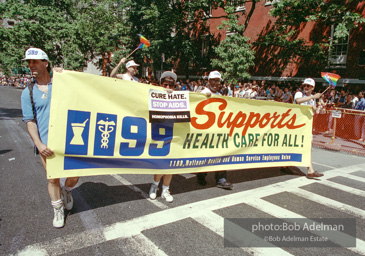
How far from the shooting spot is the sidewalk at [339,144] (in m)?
9.12

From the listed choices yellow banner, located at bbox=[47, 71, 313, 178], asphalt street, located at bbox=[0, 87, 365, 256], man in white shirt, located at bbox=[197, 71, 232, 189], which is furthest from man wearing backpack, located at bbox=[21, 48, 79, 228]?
man in white shirt, located at bbox=[197, 71, 232, 189]

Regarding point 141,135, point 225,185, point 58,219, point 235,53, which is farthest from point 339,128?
point 58,219

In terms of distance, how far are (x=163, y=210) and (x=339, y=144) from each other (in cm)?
846

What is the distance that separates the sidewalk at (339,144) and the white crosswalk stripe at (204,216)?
4.07m

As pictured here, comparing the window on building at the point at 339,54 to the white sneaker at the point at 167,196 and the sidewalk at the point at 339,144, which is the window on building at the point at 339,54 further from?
the white sneaker at the point at 167,196

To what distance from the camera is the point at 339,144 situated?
10008 millimetres

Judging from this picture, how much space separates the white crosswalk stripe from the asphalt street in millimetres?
11

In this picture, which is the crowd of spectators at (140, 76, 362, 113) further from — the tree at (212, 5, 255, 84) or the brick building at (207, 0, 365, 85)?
the tree at (212, 5, 255, 84)

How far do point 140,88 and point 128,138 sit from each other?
746mm

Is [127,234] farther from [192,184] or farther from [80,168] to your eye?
[192,184]

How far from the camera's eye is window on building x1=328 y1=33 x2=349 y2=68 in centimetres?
1835

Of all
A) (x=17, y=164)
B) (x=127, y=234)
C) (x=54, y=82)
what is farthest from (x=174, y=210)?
(x=17, y=164)

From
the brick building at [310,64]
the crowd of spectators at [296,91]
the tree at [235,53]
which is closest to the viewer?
the crowd of spectators at [296,91]

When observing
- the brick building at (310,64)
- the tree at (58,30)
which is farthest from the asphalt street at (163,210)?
the tree at (58,30)
